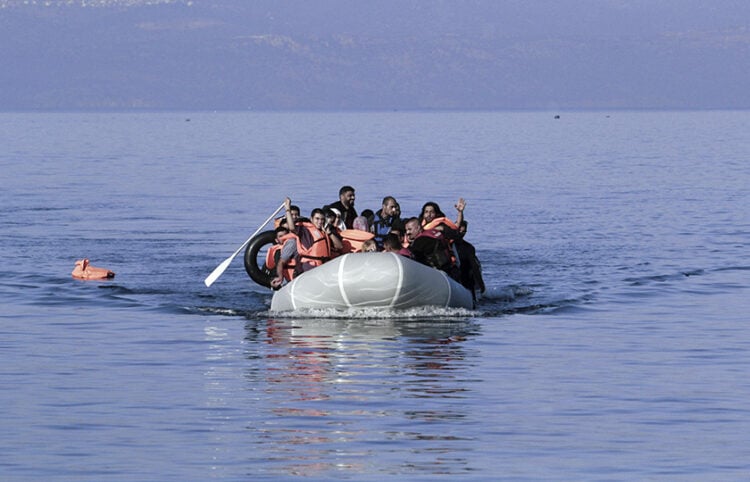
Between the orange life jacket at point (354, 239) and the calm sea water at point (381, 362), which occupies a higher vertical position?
the orange life jacket at point (354, 239)

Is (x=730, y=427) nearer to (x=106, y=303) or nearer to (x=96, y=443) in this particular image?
(x=96, y=443)

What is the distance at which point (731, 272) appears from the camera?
31188 mm

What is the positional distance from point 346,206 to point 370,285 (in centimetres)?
339

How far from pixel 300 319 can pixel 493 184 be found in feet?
135

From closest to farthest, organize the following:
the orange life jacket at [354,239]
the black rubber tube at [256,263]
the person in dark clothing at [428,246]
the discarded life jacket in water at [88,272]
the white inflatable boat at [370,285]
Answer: the white inflatable boat at [370,285] < the person in dark clothing at [428,246] < the orange life jacket at [354,239] < the black rubber tube at [256,263] < the discarded life jacket in water at [88,272]

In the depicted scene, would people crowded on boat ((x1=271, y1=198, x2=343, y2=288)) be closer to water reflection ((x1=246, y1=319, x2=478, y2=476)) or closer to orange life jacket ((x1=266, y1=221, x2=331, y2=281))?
orange life jacket ((x1=266, y1=221, x2=331, y2=281))

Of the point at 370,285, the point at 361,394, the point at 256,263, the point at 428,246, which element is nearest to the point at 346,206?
the point at 256,263

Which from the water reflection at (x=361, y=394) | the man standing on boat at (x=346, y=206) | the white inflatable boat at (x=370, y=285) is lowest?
the water reflection at (x=361, y=394)

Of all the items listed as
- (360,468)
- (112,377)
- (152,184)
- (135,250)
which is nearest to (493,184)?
(152,184)

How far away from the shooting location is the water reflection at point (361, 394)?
564 inches

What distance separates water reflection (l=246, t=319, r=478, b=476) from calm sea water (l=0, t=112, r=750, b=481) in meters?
0.05

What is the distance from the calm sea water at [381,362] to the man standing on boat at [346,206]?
6.61 ft

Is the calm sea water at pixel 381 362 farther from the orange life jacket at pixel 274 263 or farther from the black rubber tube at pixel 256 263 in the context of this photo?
the orange life jacket at pixel 274 263

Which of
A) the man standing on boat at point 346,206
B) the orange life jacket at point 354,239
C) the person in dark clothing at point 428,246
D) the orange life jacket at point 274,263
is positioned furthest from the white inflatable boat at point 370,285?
the man standing on boat at point 346,206
